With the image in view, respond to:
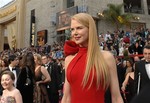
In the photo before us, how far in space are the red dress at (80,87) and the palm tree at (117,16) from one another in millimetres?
26461

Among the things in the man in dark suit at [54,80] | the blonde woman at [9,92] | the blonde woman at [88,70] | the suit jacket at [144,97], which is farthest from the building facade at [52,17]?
the suit jacket at [144,97]

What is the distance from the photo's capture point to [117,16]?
28.5 metres

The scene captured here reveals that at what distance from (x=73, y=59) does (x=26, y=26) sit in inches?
1477

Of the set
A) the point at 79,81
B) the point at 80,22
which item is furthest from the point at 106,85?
the point at 80,22

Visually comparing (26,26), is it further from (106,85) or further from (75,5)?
(106,85)

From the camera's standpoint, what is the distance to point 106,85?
2.19m

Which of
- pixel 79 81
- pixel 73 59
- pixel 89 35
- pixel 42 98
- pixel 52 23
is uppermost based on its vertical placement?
pixel 52 23

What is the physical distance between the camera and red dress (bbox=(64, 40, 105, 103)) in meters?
2.17

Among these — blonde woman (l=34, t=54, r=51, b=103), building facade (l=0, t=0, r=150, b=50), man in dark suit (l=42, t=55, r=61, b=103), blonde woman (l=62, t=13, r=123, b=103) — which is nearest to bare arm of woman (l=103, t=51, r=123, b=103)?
blonde woman (l=62, t=13, r=123, b=103)

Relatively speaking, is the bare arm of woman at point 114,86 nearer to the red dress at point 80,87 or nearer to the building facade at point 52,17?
the red dress at point 80,87

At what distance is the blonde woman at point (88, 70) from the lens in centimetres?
216

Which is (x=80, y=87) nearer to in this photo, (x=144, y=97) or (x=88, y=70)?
(x=88, y=70)

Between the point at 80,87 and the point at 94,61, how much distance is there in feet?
0.76

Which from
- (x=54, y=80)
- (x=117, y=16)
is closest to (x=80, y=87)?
(x=54, y=80)
